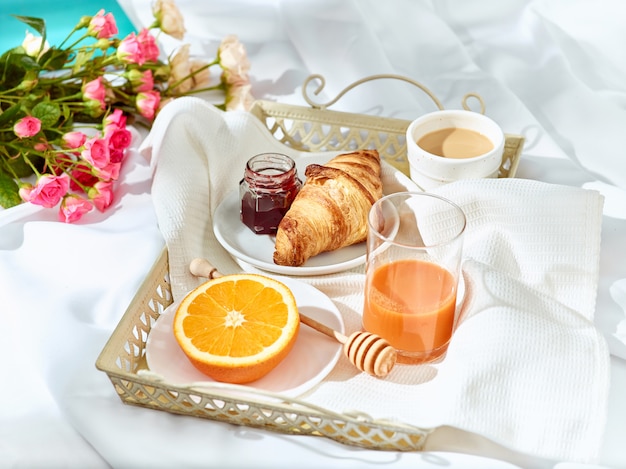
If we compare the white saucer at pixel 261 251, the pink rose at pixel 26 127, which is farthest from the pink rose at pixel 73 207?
the white saucer at pixel 261 251

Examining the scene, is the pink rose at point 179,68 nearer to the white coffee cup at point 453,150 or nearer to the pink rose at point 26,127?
the pink rose at point 26,127

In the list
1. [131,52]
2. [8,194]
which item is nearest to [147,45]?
[131,52]

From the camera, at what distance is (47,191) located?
1.26 metres

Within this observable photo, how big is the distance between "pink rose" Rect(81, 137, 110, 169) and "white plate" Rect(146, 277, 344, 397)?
13.6 inches

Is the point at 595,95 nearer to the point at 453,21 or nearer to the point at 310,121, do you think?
the point at 453,21

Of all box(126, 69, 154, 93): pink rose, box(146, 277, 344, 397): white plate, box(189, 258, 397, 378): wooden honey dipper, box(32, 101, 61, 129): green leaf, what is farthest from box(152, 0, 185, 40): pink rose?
box(189, 258, 397, 378): wooden honey dipper

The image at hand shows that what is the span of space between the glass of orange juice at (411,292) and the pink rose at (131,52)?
26.3 inches

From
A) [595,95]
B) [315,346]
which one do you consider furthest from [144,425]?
[595,95]

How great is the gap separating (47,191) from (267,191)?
1.19 feet

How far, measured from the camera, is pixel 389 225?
3.60ft

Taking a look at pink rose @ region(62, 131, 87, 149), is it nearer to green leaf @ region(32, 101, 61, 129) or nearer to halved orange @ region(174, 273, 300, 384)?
green leaf @ region(32, 101, 61, 129)

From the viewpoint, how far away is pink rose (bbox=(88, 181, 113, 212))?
4.38ft

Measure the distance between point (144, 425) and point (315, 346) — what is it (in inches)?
9.1

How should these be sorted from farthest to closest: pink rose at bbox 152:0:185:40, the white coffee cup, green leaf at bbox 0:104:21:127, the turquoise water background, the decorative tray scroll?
1. the turquoise water background
2. pink rose at bbox 152:0:185:40
3. green leaf at bbox 0:104:21:127
4. the white coffee cup
5. the decorative tray scroll
